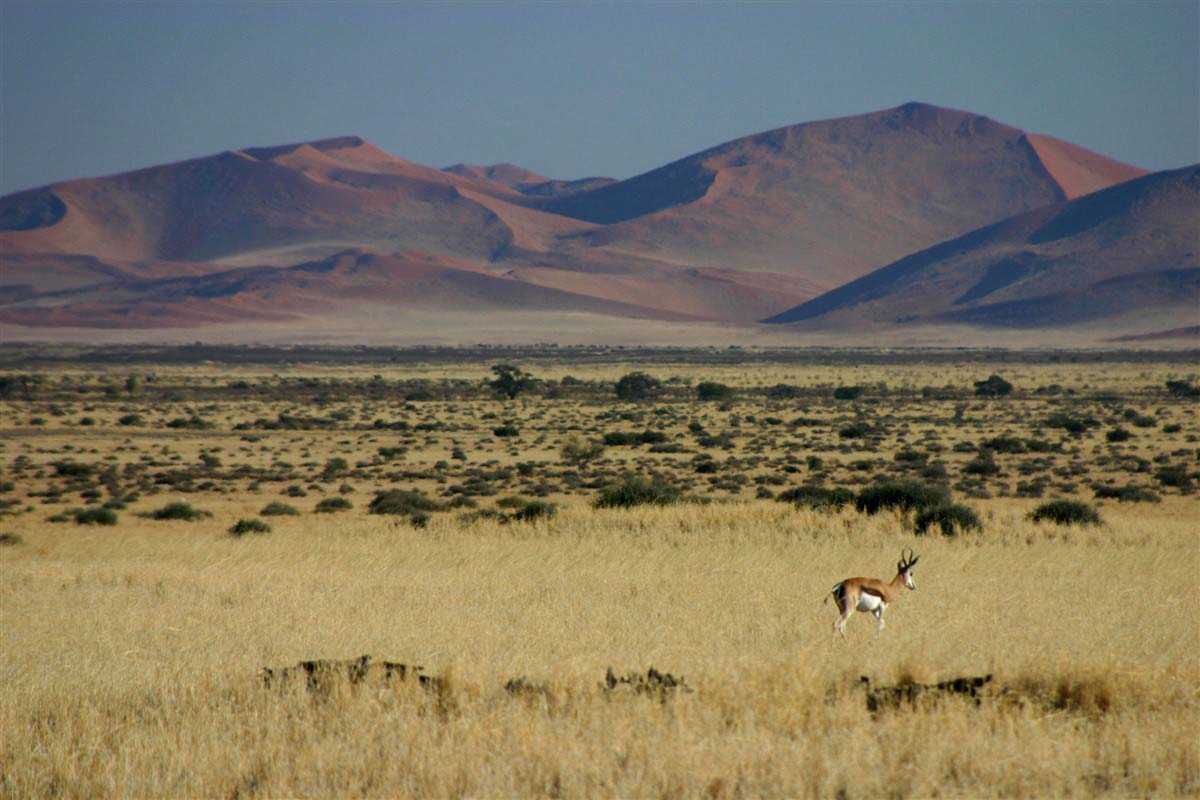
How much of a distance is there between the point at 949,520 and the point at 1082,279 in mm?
172136

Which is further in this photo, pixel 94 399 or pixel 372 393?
pixel 372 393

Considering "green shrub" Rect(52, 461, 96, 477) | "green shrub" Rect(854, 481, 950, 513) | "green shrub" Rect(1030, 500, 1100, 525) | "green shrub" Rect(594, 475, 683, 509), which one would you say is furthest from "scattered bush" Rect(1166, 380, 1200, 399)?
"green shrub" Rect(52, 461, 96, 477)

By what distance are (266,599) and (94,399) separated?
57190 millimetres

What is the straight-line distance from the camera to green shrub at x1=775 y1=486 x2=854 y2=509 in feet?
63.8

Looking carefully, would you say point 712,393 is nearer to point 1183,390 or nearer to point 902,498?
point 1183,390

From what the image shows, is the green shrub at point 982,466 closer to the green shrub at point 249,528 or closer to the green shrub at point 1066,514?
the green shrub at point 1066,514

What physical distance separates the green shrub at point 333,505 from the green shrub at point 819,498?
928 centimetres

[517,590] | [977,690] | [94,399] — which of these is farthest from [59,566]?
[94,399]

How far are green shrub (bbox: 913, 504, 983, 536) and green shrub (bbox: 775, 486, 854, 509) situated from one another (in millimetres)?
2006

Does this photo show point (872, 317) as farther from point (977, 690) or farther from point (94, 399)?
point (977, 690)

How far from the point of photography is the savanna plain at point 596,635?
6.22 meters

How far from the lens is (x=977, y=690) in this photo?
293 inches

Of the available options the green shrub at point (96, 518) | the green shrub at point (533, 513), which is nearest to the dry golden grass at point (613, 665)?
Answer: the green shrub at point (533, 513)

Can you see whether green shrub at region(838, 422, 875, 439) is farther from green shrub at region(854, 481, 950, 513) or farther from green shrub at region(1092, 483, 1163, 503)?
green shrub at region(854, 481, 950, 513)
